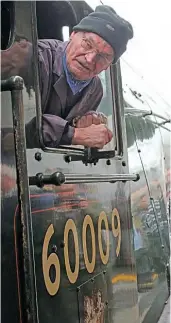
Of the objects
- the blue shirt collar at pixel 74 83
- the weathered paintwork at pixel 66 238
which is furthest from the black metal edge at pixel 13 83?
the blue shirt collar at pixel 74 83

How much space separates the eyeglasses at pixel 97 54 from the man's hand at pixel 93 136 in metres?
0.24

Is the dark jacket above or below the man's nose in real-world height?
below

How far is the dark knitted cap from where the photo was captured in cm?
180

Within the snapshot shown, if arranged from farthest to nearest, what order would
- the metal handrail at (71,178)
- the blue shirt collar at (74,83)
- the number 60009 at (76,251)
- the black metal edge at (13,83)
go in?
the blue shirt collar at (74,83) < the number 60009 at (76,251) < the metal handrail at (71,178) < the black metal edge at (13,83)

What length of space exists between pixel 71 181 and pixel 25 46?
478 millimetres

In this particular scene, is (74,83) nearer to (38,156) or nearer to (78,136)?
(78,136)

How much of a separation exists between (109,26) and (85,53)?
0.15 meters

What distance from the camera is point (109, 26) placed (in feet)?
5.99

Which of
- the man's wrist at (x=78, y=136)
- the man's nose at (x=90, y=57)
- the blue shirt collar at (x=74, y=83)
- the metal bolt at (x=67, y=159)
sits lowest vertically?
the metal bolt at (x=67, y=159)

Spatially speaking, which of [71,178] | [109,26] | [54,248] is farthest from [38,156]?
[109,26]

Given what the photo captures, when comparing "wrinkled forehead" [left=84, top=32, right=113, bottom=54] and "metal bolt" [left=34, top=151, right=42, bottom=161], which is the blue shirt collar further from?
"metal bolt" [left=34, top=151, right=42, bottom=161]

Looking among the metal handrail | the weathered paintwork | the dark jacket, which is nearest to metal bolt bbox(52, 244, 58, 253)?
the weathered paintwork

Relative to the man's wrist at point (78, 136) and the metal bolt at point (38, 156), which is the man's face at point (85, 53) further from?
the metal bolt at point (38, 156)

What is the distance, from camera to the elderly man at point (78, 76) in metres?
1.61
